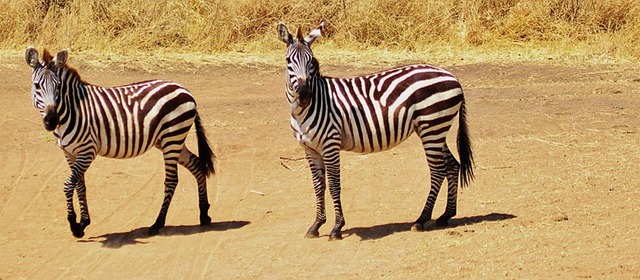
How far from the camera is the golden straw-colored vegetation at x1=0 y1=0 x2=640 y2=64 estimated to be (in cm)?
1831

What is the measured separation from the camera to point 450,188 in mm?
9469

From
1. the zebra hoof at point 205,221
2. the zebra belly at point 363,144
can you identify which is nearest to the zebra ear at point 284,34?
the zebra belly at point 363,144

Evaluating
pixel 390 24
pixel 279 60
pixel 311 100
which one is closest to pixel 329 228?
pixel 311 100

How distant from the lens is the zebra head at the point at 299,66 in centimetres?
877

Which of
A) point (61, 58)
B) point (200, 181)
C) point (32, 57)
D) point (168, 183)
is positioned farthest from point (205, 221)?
point (32, 57)

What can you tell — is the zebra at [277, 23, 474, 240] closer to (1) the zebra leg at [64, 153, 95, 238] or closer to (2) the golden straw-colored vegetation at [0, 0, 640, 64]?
(1) the zebra leg at [64, 153, 95, 238]

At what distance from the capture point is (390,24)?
19.1 metres

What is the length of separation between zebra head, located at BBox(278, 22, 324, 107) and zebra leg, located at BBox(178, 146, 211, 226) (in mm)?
1569

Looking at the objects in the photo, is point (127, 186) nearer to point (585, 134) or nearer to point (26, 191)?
point (26, 191)

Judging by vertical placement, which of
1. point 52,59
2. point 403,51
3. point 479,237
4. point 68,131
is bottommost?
point 403,51

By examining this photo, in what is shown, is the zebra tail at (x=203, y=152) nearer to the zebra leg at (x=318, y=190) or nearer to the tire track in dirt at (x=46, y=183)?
the zebra leg at (x=318, y=190)

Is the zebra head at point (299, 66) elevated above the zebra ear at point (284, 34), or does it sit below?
below

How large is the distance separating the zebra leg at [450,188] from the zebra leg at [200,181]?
6.96 feet

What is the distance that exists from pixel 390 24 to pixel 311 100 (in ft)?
34.0
